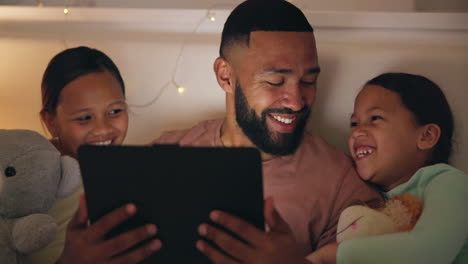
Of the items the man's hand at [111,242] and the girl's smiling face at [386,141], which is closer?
the man's hand at [111,242]

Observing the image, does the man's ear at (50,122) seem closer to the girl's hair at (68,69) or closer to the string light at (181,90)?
the girl's hair at (68,69)

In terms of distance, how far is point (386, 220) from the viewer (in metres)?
0.93

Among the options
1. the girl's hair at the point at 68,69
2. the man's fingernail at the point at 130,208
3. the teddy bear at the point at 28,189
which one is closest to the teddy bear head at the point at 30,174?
the teddy bear at the point at 28,189

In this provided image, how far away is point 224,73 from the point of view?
3.51ft

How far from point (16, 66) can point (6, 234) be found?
404 mm

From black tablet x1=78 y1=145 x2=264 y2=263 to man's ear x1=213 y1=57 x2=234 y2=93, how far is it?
0.28 metres

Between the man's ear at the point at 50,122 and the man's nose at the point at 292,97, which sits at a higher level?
the man's nose at the point at 292,97

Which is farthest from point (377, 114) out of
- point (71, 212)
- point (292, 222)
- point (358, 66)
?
point (71, 212)

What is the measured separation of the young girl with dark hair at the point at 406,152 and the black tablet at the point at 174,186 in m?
0.22

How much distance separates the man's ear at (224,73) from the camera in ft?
3.48

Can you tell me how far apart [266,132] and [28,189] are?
46 cm

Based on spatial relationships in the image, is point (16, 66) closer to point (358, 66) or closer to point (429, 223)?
point (358, 66)

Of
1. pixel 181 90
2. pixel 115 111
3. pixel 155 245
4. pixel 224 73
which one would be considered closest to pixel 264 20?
pixel 224 73

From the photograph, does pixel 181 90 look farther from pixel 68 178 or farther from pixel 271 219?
pixel 271 219
